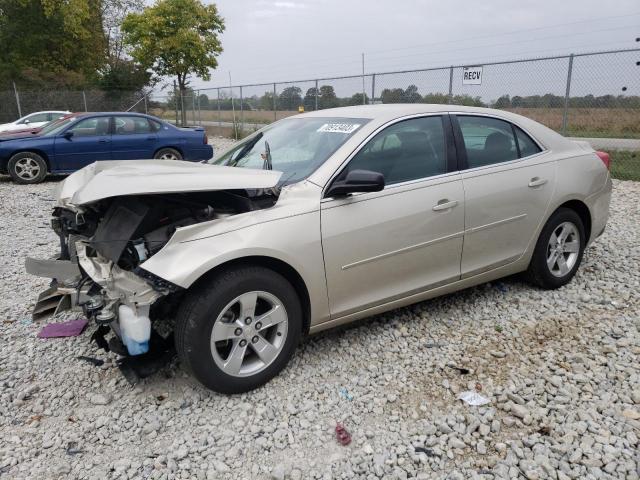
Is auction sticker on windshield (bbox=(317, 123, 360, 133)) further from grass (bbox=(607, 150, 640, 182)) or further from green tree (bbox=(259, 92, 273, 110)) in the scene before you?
green tree (bbox=(259, 92, 273, 110))

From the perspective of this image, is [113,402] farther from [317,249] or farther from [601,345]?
[601,345]

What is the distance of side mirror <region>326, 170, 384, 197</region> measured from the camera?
115 inches

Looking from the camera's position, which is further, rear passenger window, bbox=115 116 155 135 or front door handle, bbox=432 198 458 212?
rear passenger window, bbox=115 116 155 135

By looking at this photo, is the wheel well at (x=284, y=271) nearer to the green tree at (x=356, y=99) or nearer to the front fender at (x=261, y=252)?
the front fender at (x=261, y=252)

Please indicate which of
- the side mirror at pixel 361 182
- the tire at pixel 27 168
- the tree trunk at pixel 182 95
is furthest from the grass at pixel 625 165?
the tree trunk at pixel 182 95

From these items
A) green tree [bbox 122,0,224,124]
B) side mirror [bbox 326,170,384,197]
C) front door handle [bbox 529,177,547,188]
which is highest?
green tree [bbox 122,0,224,124]

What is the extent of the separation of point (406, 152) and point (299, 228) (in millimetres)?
1052

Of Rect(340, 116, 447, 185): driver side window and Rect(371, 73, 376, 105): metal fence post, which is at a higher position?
Rect(371, 73, 376, 105): metal fence post

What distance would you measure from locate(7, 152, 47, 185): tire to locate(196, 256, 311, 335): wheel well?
31.2 ft

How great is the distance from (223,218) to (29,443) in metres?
1.54

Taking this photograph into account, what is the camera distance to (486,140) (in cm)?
383

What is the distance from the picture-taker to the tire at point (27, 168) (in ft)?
33.8

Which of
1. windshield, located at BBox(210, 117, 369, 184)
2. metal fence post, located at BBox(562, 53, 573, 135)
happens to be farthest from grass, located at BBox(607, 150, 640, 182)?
windshield, located at BBox(210, 117, 369, 184)

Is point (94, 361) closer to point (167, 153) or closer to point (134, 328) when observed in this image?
point (134, 328)
